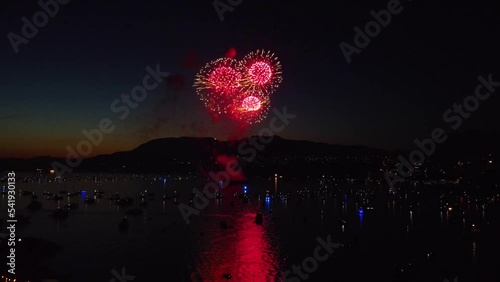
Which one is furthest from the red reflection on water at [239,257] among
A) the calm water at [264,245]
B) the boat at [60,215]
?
the boat at [60,215]

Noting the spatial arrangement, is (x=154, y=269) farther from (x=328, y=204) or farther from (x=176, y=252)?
(x=328, y=204)

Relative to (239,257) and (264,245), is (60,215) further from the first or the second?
(239,257)

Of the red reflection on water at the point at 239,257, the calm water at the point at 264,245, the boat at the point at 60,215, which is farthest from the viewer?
the boat at the point at 60,215

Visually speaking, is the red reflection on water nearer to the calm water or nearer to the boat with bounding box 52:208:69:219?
the calm water

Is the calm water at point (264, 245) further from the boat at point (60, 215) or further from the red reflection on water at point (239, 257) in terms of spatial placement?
the boat at point (60, 215)

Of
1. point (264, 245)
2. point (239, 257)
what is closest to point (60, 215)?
point (264, 245)
